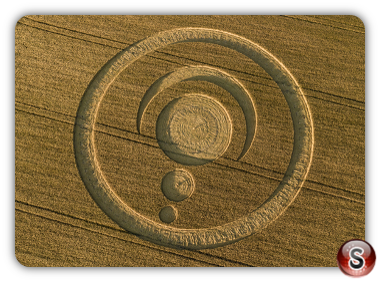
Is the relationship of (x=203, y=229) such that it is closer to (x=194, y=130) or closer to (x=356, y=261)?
(x=194, y=130)

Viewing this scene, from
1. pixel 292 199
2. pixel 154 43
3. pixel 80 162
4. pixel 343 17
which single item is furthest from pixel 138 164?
pixel 343 17

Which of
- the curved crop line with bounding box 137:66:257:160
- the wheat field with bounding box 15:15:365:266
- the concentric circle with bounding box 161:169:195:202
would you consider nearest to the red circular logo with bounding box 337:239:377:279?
the wheat field with bounding box 15:15:365:266

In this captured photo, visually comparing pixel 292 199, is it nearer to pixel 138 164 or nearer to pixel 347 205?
pixel 347 205

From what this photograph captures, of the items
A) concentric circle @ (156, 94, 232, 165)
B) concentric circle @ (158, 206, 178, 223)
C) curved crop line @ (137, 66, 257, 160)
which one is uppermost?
curved crop line @ (137, 66, 257, 160)

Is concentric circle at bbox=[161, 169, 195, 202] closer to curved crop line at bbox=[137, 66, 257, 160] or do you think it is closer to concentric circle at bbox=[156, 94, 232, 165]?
concentric circle at bbox=[156, 94, 232, 165]

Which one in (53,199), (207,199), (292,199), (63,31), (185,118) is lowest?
A: (53,199)

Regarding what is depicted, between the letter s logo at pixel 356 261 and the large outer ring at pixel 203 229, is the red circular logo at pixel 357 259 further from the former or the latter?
the large outer ring at pixel 203 229

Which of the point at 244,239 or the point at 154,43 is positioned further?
the point at 154,43
